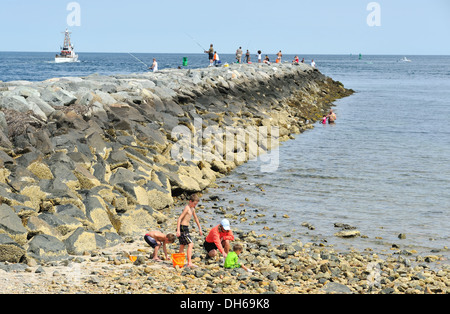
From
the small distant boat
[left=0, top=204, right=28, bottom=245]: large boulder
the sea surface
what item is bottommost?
the sea surface

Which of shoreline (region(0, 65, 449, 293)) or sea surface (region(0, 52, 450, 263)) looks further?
sea surface (region(0, 52, 450, 263))

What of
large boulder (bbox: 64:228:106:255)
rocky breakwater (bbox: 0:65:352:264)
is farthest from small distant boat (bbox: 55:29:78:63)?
large boulder (bbox: 64:228:106:255)

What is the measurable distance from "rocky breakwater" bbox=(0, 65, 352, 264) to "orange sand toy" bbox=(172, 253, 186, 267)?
1495mm

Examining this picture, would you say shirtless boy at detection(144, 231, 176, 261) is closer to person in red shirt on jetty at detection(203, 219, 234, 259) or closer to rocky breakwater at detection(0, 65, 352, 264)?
person in red shirt on jetty at detection(203, 219, 234, 259)

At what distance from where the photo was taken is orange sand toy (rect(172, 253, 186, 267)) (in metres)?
8.81

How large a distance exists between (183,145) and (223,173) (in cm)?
148

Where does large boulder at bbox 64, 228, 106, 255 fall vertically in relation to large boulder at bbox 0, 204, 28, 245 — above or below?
below

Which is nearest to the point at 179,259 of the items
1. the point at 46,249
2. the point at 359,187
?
the point at 46,249

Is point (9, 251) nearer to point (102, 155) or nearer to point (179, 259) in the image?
point (179, 259)

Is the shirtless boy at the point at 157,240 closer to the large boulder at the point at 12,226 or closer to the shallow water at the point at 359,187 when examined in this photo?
the large boulder at the point at 12,226

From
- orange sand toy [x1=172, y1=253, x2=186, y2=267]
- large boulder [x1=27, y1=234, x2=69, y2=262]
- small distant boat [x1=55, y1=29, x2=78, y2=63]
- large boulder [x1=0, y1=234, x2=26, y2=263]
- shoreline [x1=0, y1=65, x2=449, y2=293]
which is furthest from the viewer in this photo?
small distant boat [x1=55, y1=29, x2=78, y2=63]

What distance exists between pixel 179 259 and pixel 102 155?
16.4 feet
